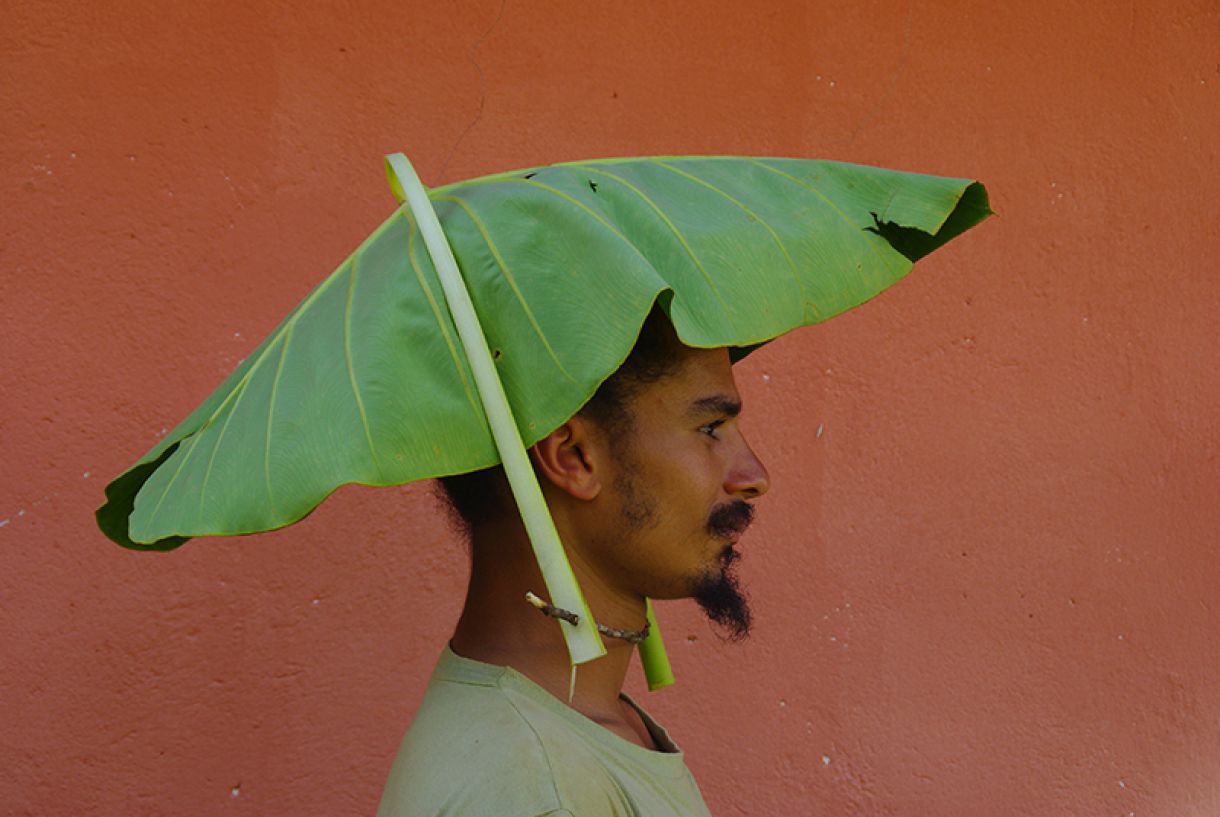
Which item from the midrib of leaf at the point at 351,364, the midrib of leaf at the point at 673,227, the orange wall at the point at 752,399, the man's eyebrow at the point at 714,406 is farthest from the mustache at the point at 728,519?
the orange wall at the point at 752,399

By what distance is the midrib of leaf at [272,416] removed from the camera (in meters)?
1.33

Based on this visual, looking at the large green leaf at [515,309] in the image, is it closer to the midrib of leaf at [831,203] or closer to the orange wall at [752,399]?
the midrib of leaf at [831,203]

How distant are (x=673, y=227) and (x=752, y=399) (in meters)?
1.67

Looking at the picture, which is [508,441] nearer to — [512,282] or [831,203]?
[512,282]

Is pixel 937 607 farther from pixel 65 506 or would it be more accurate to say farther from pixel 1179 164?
pixel 65 506

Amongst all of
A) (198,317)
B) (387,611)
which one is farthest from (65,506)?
(387,611)

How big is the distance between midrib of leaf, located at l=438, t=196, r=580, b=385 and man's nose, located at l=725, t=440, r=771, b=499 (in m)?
0.42

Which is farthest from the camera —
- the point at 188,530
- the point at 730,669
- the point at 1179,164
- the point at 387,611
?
the point at 1179,164

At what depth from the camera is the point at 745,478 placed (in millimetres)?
1729

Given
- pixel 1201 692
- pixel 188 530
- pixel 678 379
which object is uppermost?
pixel 678 379

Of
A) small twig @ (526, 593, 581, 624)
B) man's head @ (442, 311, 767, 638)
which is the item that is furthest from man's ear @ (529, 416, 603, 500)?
small twig @ (526, 593, 581, 624)

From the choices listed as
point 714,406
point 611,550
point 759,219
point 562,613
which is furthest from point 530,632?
point 759,219

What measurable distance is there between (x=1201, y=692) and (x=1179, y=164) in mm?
1307

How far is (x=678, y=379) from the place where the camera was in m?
1.70
